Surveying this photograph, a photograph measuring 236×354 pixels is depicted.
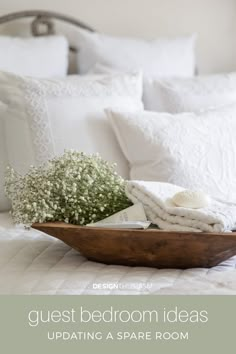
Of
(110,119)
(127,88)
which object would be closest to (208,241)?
(110,119)

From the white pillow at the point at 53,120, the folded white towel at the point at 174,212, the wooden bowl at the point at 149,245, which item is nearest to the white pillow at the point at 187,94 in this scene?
→ the white pillow at the point at 53,120

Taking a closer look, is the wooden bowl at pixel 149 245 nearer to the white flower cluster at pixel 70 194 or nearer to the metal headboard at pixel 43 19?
the white flower cluster at pixel 70 194

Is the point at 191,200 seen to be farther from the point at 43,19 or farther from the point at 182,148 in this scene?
the point at 43,19

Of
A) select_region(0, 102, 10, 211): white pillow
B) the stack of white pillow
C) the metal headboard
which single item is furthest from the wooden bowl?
the metal headboard

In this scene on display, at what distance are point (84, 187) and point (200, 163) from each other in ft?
1.81

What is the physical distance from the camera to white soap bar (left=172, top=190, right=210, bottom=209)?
1.68m

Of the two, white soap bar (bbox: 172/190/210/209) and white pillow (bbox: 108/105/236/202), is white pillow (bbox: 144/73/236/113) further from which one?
white soap bar (bbox: 172/190/210/209)

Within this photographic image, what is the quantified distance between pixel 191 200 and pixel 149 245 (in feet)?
0.51

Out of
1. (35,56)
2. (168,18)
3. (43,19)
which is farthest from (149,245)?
(168,18)

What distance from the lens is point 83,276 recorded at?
1613 mm

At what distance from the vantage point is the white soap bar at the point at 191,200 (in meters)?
1.68
